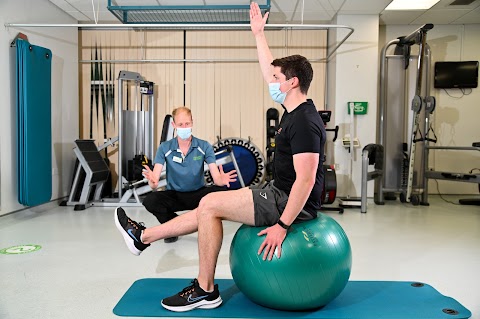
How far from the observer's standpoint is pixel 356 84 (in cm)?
679

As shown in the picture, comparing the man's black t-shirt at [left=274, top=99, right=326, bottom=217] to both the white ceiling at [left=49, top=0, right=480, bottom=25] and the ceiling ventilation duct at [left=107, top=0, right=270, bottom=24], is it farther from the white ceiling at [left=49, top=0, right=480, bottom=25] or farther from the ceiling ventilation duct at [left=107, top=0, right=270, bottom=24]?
the white ceiling at [left=49, top=0, right=480, bottom=25]

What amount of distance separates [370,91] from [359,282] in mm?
4578

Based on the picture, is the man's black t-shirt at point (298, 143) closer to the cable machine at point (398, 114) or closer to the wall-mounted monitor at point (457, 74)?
the cable machine at point (398, 114)

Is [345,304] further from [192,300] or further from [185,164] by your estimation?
[185,164]

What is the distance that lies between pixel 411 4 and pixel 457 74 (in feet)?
5.69

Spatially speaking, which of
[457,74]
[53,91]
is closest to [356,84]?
[457,74]

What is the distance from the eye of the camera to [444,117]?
756 cm

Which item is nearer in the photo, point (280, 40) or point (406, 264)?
point (406, 264)

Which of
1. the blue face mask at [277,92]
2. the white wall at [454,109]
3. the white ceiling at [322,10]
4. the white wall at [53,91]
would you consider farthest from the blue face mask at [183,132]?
the white wall at [454,109]

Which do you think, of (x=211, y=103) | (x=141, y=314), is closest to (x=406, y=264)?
(x=141, y=314)

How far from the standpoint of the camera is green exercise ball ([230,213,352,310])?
7.00 feet

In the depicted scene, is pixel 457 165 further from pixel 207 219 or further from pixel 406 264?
pixel 207 219

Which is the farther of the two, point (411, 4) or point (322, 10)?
point (322, 10)

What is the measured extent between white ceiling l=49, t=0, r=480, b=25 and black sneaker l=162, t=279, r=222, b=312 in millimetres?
4603
